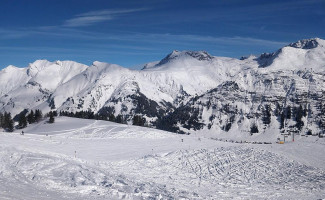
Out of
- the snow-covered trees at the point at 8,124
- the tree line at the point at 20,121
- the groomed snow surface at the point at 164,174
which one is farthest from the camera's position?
the tree line at the point at 20,121

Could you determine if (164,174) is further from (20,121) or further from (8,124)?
(20,121)

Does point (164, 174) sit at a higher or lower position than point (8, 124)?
lower

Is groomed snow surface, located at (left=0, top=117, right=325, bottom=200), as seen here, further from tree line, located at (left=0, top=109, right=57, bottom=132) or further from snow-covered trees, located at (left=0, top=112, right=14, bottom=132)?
snow-covered trees, located at (left=0, top=112, right=14, bottom=132)

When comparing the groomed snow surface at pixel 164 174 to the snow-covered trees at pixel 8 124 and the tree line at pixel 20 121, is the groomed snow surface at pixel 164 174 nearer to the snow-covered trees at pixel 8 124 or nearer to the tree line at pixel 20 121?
the tree line at pixel 20 121

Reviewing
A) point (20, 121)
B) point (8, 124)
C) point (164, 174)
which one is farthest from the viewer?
point (20, 121)

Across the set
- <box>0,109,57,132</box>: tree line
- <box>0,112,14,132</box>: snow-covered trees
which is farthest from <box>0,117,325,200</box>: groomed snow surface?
<box>0,112,14,132</box>: snow-covered trees

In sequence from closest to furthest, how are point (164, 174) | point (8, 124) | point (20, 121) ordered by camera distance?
point (164, 174) < point (8, 124) < point (20, 121)

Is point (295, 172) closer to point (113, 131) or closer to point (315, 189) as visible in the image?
point (315, 189)

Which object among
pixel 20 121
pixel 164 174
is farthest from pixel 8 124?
pixel 164 174

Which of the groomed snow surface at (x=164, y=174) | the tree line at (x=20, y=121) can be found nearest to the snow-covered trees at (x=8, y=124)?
the tree line at (x=20, y=121)

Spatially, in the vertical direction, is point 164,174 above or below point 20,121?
below

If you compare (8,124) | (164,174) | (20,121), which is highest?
(20,121)

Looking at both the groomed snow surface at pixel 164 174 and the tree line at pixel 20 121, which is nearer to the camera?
the groomed snow surface at pixel 164 174

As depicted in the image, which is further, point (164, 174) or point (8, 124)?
point (8, 124)
